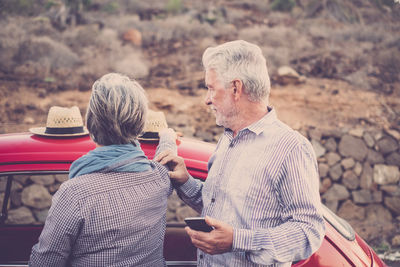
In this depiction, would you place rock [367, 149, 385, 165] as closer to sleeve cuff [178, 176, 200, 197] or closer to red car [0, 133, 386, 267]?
red car [0, 133, 386, 267]

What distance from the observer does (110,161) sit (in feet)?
4.66

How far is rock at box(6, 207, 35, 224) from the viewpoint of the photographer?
4.37 meters

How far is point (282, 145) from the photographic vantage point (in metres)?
1.52

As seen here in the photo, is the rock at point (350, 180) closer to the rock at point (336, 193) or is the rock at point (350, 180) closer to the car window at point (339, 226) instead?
the rock at point (336, 193)

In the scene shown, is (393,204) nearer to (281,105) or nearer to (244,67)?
(281,105)

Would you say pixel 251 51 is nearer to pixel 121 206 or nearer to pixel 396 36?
pixel 121 206

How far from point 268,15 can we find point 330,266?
13809 millimetres

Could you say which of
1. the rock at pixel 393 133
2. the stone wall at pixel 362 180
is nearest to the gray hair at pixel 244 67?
the stone wall at pixel 362 180

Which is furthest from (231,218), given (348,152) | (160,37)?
(160,37)

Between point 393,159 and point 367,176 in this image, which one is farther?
point 393,159

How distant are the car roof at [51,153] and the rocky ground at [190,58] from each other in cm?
386

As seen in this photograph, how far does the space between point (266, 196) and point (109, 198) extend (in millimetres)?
725

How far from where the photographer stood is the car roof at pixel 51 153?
→ 1.91 metres

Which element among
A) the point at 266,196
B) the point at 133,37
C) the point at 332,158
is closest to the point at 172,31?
the point at 133,37
